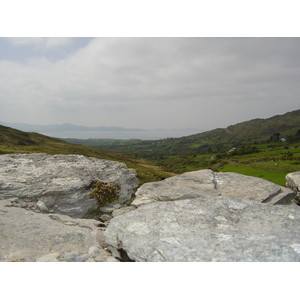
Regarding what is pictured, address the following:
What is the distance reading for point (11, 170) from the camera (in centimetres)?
1343

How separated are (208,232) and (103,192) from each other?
8551mm

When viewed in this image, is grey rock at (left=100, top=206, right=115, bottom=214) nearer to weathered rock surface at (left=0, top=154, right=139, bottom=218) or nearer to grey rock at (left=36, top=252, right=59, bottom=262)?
weathered rock surface at (left=0, top=154, right=139, bottom=218)

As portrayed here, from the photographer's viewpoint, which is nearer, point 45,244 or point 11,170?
point 45,244

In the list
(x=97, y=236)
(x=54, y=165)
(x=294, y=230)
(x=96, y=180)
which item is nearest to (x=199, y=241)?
(x=294, y=230)

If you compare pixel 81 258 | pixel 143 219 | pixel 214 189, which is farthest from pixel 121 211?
pixel 214 189

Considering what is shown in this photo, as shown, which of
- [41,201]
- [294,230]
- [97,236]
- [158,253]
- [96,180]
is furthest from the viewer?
[96,180]

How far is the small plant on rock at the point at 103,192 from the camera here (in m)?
13.3

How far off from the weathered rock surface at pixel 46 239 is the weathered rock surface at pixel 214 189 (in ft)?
14.1

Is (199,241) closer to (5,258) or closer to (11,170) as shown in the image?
(5,258)

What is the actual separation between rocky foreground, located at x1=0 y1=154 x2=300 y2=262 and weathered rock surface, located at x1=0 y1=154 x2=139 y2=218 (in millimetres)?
62

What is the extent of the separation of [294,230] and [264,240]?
5.31 ft

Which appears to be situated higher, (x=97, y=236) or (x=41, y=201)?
(x=41, y=201)

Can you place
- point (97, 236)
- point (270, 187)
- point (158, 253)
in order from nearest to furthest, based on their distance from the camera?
point (158, 253)
point (97, 236)
point (270, 187)

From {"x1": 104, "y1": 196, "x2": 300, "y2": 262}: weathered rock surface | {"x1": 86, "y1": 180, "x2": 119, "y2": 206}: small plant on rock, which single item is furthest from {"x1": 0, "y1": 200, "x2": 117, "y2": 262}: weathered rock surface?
{"x1": 86, "y1": 180, "x2": 119, "y2": 206}: small plant on rock
